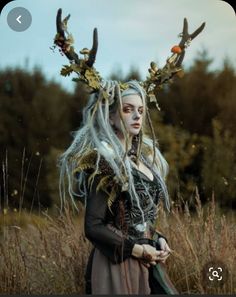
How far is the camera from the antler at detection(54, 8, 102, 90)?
264cm

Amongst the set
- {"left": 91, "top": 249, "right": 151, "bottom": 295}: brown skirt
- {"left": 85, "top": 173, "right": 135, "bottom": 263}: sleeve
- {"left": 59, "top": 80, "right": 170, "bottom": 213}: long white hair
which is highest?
{"left": 59, "top": 80, "right": 170, "bottom": 213}: long white hair

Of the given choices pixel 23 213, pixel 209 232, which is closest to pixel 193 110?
pixel 23 213

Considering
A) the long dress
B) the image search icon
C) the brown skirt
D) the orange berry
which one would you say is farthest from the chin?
the image search icon

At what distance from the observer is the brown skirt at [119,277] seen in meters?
2.63

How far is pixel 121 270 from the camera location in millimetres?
2629

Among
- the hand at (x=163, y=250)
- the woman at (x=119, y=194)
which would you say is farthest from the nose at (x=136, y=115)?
the hand at (x=163, y=250)

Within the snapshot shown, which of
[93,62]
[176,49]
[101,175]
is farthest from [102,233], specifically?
[176,49]

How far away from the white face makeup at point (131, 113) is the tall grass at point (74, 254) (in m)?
0.82

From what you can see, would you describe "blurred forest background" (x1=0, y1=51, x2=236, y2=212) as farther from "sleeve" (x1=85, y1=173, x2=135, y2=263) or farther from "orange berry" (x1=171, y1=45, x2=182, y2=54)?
"sleeve" (x1=85, y1=173, x2=135, y2=263)

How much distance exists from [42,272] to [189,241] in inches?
27.7

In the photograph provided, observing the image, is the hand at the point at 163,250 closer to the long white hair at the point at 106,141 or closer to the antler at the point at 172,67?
the long white hair at the point at 106,141

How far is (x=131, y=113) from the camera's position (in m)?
2.69

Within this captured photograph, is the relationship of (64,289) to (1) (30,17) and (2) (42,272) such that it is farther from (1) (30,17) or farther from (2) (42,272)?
(1) (30,17)

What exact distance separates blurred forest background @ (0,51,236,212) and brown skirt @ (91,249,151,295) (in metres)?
1.40
